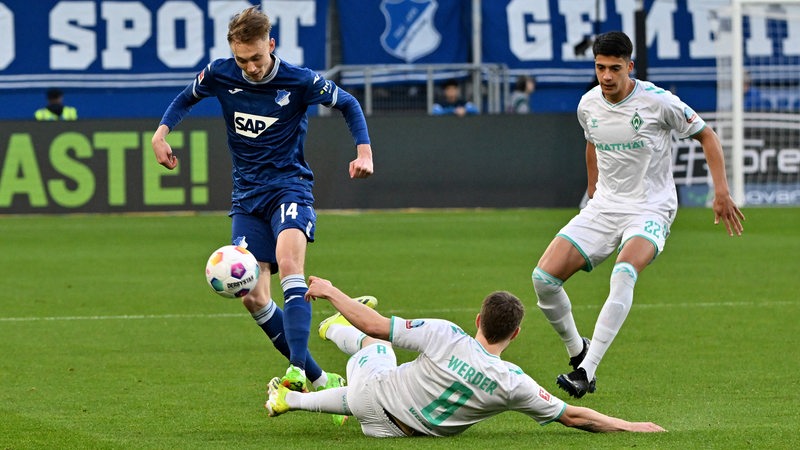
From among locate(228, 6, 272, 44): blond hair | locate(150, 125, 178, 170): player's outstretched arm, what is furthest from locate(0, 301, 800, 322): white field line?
locate(228, 6, 272, 44): blond hair

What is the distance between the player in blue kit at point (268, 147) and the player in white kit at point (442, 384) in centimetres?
118

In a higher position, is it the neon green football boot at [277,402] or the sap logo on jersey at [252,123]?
the sap logo on jersey at [252,123]

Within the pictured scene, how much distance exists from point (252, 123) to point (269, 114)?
111 mm

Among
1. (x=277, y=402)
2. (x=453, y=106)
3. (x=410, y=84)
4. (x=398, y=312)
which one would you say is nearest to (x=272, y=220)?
(x=277, y=402)

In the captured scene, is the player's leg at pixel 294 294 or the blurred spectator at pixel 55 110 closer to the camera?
the player's leg at pixel 294 294

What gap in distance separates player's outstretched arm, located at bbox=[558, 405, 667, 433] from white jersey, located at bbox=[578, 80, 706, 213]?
2001mm

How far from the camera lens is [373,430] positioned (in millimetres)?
6629

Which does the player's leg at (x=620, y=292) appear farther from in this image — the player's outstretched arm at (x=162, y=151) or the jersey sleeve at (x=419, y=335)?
the player's outstretched arm at (x=162, y=151)

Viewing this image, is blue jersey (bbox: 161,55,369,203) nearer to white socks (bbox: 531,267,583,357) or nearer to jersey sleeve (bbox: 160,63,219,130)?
jersey sleeve (bbox: 160,63,219,130)

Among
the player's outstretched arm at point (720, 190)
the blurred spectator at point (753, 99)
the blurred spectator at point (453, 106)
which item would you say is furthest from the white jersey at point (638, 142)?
the blurred spectator at point (753, 99)

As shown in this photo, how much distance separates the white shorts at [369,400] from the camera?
6547 millimetres

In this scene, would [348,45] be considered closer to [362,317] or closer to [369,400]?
[369,400]

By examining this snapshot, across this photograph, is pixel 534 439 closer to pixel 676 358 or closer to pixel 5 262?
pixel 676 358

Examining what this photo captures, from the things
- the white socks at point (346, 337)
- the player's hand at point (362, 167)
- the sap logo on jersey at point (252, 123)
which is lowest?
the white socks at point (346, 337)
